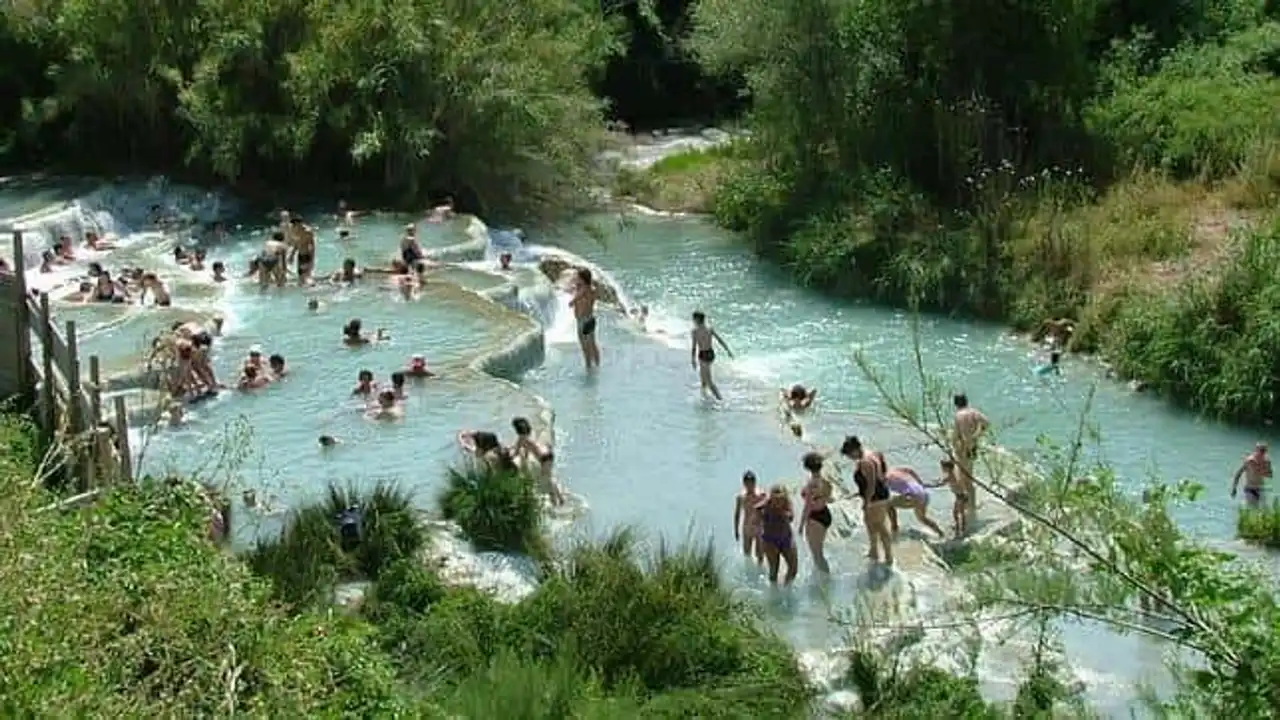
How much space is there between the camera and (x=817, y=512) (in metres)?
16.7

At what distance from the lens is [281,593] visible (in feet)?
45.7

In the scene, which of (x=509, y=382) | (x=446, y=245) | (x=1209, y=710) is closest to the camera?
(x=1209, y=710)

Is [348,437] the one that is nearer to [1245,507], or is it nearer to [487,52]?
[1245,507]

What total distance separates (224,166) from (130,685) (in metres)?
23.0

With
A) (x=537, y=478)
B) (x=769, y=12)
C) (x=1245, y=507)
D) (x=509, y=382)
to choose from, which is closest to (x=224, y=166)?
(x=769, y=12)

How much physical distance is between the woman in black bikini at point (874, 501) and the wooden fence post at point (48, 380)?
7.10m

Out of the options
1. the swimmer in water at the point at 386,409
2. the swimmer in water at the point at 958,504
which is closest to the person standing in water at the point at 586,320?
the swimmer in water at the point at 386,409

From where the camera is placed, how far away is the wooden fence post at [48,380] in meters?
16.8

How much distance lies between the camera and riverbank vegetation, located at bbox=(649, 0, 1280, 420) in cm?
2727

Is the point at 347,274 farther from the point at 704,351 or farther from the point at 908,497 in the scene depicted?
the point at 908,497

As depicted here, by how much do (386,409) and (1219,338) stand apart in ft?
33.6

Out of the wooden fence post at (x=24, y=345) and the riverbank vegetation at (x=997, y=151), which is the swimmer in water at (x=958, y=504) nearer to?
the riverbank vegetation at (x=997, y=151)

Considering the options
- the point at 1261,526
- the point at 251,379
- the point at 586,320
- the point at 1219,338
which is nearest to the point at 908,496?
the point at 1261,526

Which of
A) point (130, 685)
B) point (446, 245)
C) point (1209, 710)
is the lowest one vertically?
point (446, 245)
